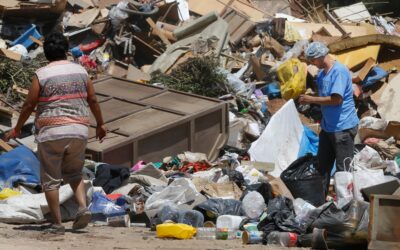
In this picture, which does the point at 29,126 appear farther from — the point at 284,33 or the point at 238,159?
the point at 284,33


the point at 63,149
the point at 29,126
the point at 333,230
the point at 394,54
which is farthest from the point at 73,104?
the point at 394,54

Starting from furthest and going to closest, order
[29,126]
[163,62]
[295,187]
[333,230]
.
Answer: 1. [163,62]
2. [29,126]
3. [295,187]
4. [333,230]

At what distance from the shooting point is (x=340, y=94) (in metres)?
7.95

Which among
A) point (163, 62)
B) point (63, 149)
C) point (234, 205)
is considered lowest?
point (234, 205)

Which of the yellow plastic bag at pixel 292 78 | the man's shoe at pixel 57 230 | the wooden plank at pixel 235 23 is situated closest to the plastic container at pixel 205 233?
the man's shoe at pixel 57 230

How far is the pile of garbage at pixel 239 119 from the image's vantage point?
7098 millimetres

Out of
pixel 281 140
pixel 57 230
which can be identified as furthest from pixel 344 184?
pixel 281 140

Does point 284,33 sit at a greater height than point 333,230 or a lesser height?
greater

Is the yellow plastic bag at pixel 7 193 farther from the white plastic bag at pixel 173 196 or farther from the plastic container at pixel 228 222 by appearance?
the plastic container at pixel 228 222

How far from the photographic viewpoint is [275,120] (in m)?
11.2

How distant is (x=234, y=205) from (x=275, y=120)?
3.60 meters

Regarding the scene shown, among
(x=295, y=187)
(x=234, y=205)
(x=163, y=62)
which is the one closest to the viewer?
(x=234, y=205)

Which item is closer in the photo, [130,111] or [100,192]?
[100,192]

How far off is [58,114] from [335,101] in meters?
2.63
